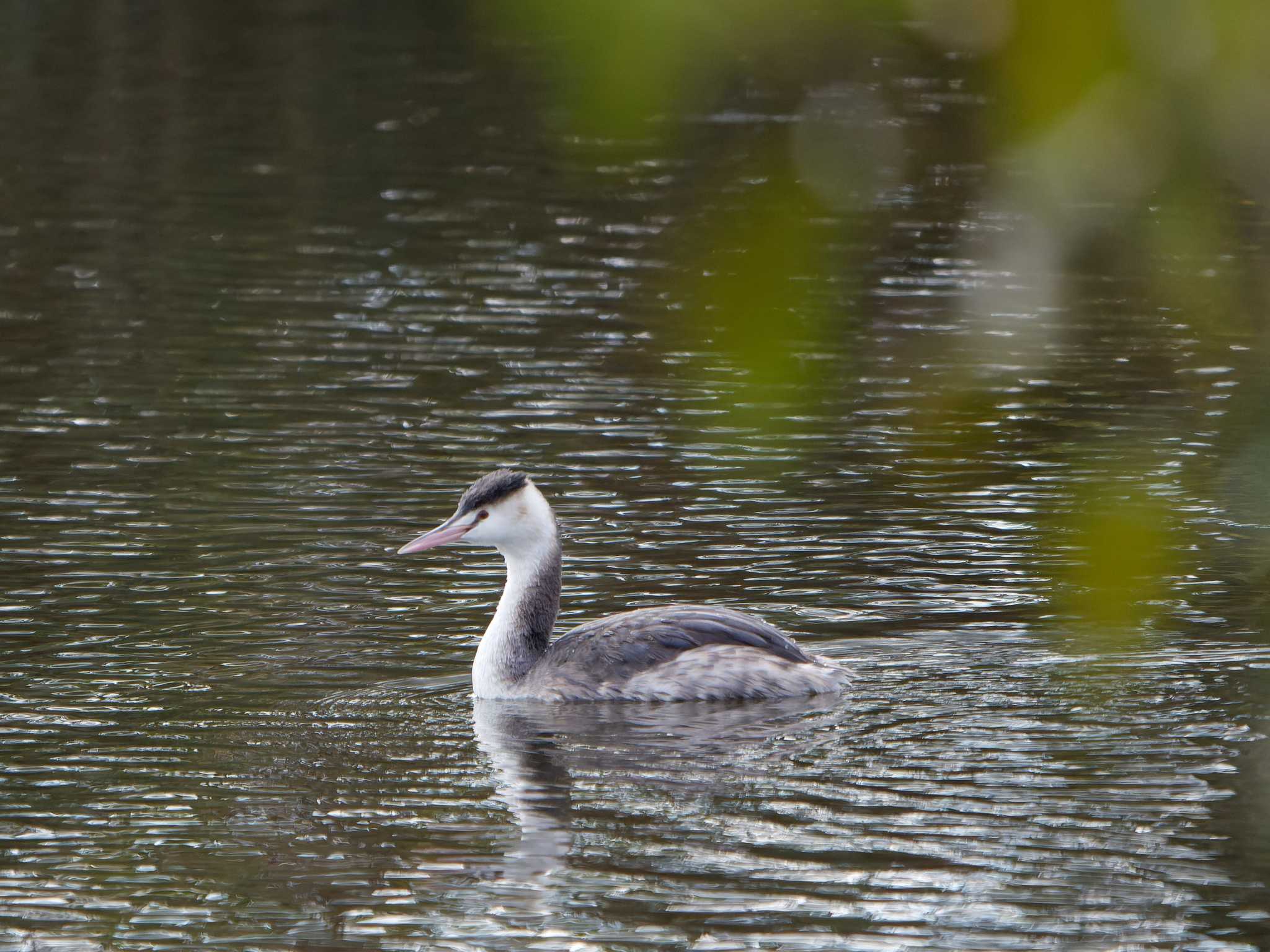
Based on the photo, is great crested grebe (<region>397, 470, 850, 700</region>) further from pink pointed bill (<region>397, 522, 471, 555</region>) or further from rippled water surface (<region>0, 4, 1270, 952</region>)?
rippled water surface (<region>0, 4, 1270, 952</region>)

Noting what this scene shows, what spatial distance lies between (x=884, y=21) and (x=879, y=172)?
0.20 meters

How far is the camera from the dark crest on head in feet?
36.6

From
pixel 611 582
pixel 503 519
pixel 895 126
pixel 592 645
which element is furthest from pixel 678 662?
pixel 895 126

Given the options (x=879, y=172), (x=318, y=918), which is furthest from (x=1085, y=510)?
(x=318, y=918)

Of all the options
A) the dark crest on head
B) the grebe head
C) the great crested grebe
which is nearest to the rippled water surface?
the great crested grebe

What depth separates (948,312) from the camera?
3805 mm

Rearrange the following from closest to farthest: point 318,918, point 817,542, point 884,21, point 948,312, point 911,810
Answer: point 884,21 < point 948,312 < point 318,918 < point 911,810 < point 817,542

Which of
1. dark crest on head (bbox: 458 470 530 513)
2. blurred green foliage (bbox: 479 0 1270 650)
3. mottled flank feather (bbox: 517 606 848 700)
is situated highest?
blurred green foliage (bbox: 479 0 1270 650)

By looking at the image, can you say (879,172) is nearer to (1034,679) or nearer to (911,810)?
(911,810)

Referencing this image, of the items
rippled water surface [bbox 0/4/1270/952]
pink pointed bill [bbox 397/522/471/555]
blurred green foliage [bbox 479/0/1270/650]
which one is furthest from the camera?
pink pointed bill [bbox 397/522/471/555]

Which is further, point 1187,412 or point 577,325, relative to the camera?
point 577,325

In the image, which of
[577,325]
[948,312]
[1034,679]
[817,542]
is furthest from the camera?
[577,325]

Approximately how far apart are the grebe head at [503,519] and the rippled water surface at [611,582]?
786 mm

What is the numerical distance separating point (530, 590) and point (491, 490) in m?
0.59
